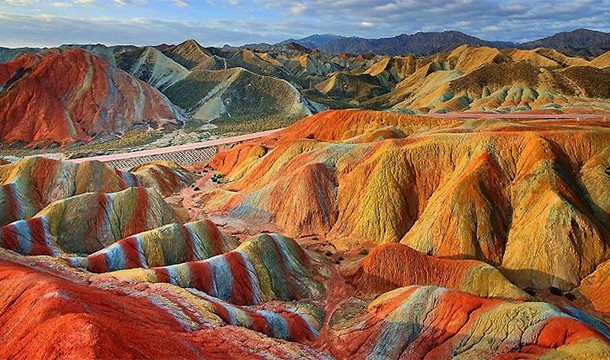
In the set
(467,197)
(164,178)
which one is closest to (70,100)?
(164,178)

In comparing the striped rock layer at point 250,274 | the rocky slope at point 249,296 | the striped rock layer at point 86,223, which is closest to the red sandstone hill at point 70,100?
the rocky slope at point 249,296

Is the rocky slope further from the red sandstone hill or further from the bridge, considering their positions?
the red sandstone hill

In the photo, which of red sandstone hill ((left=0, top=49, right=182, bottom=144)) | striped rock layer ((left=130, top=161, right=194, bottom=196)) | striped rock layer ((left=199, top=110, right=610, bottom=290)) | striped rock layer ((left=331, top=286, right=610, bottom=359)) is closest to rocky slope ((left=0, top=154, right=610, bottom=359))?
striped rock layer ((left=331, top=286, right=610, bottom=359))

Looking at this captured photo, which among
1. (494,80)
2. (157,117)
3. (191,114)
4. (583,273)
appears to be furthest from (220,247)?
(494,80)

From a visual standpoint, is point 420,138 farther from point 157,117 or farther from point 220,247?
point 157,117

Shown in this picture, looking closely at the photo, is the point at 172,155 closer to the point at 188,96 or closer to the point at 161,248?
the point at 161,248

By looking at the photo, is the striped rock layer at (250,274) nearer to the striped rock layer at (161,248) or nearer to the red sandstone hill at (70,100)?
the striped rock layer at (161,248)
